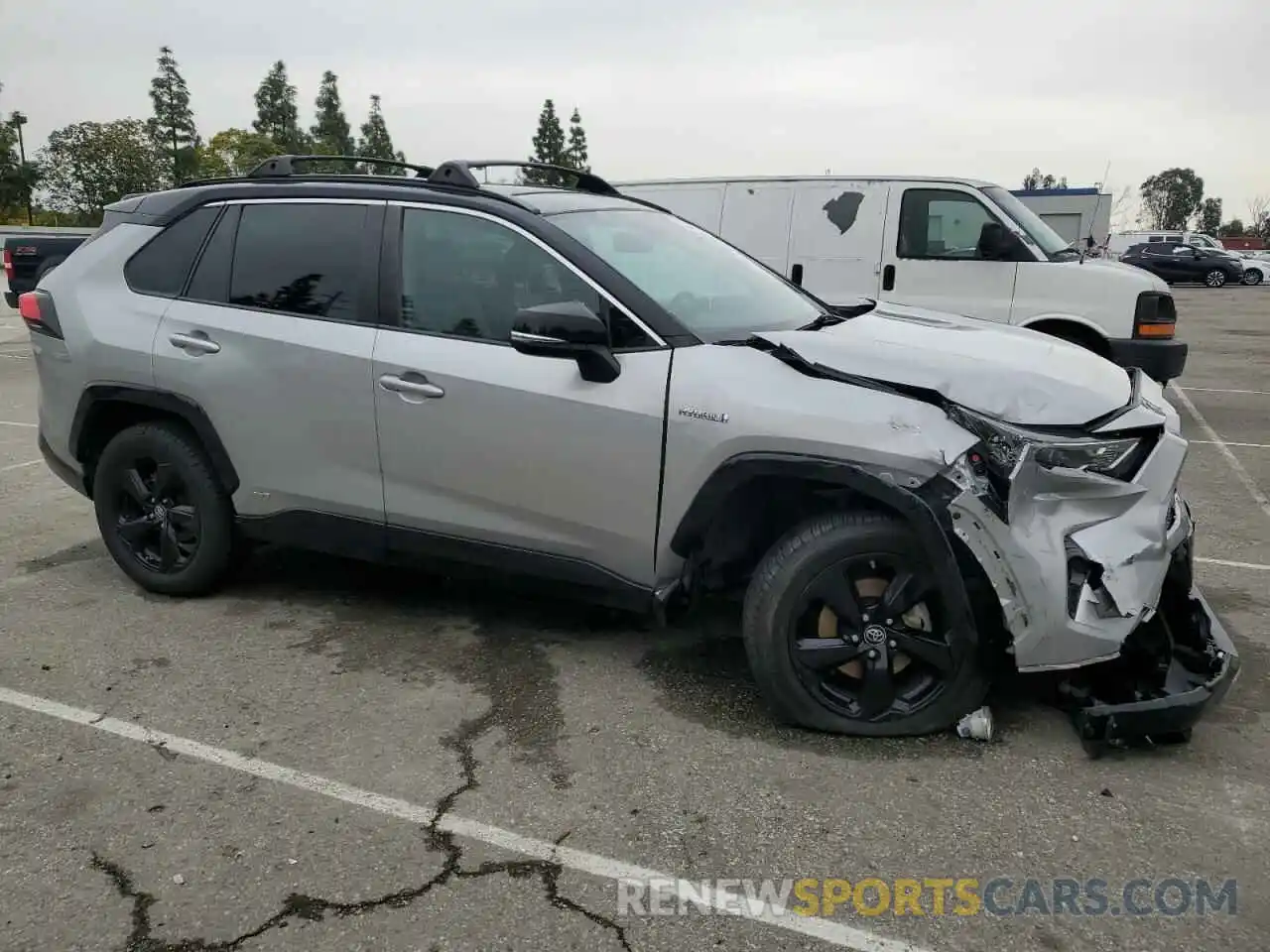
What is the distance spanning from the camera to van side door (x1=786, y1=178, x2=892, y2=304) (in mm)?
8852

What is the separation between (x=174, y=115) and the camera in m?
71.5

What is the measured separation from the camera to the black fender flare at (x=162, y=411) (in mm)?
4180

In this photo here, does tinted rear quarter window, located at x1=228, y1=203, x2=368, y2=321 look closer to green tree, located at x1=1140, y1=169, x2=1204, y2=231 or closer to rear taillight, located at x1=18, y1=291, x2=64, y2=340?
rear taillight, located at x1=18, y1=291, x2=64, y2=340

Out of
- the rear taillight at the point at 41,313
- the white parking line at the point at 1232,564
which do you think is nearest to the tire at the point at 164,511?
the rear taillight at the point at 41,313

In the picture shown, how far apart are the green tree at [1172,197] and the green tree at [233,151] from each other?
7538 cm

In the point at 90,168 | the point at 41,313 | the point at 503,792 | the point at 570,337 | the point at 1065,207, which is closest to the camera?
the point at 503,792

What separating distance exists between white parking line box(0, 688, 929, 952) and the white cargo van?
5815 mm

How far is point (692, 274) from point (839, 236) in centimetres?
547

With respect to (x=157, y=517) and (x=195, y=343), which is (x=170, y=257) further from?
(x=157, y=517)

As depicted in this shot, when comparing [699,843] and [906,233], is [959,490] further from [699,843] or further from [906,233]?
[906,233]

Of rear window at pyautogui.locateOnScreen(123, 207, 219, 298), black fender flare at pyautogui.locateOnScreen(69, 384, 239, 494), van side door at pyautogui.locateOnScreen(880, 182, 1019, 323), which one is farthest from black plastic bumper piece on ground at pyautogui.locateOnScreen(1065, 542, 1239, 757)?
van side door at pyautogui.locateOnScreen(880, 182, 1019, 323)

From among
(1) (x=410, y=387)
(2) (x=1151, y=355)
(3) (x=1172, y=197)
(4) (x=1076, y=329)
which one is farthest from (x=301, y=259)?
(3) (x=1172, y=197)

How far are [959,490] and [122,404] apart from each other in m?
3.66

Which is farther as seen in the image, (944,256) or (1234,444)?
(944,256)
